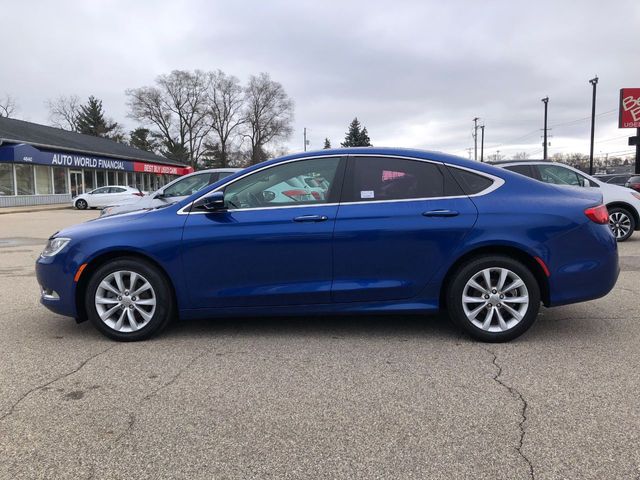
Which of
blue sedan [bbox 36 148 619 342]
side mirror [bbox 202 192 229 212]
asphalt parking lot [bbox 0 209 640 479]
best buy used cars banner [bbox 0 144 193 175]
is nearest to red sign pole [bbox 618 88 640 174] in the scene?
asphalt parking lot [bbox 0 209 640 479]

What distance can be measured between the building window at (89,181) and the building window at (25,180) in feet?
18.7

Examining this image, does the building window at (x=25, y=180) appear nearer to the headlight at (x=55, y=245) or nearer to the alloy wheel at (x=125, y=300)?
the headlight at (x=55, y=245)

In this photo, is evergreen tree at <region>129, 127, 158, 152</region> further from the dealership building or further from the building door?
the building door

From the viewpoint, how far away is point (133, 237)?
4.25m

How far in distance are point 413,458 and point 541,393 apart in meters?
1.20

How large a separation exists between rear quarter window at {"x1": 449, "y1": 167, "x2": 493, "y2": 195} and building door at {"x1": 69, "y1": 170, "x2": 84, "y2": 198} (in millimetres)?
33637

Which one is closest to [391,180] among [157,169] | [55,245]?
[55,245]

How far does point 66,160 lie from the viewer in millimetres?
30891

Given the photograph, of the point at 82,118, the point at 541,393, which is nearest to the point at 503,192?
the point at 541,393

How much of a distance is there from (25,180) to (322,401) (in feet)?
99.9

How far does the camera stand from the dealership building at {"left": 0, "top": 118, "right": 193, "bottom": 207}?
26.7 meters

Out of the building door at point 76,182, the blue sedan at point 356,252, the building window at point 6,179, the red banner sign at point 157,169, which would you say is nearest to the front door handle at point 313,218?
the blue sedan at point 356,252

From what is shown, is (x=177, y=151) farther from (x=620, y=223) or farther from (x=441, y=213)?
(x=441, y=213)

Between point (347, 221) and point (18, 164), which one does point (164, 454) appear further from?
point (18, 164)
